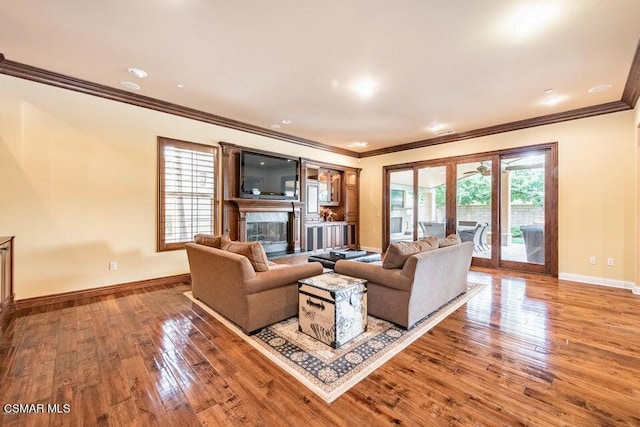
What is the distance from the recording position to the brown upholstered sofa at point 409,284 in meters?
2.65

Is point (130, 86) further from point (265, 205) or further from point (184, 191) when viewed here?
point (265, 205)

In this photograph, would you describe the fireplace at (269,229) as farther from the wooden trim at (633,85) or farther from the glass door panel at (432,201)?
the wooden trim at (633,85)

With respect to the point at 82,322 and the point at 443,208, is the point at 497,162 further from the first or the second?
the point at 82,322

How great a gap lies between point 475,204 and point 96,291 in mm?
6903

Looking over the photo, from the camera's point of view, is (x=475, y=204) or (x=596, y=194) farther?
(x=475, y=204)

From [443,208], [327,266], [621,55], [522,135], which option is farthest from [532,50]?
[443,208]

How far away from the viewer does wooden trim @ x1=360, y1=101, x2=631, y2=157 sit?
4.31 metres

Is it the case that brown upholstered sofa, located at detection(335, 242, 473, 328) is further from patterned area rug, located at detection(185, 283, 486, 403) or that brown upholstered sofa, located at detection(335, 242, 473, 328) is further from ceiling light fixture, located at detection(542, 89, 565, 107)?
ceiling light fixture, located at detection(542, 89, 565, 107)

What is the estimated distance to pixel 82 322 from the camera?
2.89 meters

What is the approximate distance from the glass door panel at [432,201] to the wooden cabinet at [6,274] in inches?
274

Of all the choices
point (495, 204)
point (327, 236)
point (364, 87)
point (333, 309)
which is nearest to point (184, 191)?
point (364, 87)

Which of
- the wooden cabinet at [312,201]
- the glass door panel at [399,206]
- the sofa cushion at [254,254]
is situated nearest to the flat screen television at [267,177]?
the wooden cabinet at [312,201]

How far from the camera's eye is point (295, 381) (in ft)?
6.25

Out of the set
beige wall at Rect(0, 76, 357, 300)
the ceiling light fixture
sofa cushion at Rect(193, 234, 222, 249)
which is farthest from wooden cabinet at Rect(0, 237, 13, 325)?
the ceiling light fixture
